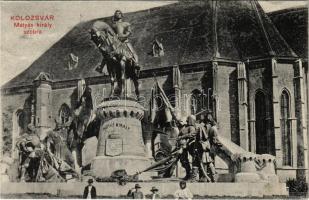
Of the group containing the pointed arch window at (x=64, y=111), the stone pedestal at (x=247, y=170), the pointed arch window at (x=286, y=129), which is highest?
the pointed arch window at (x=64, y=111)

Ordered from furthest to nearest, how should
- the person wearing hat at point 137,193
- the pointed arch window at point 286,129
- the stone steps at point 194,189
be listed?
the pointed arch window at point 286,129
the stone steps at point 194,189
the person wearing hat at point 137,193

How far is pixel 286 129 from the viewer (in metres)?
27.9

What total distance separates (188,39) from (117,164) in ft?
56.7

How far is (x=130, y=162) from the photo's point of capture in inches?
607

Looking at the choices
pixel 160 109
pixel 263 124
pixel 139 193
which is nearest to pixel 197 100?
pixel 263 124

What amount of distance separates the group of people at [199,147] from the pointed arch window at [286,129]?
1430 centimetres

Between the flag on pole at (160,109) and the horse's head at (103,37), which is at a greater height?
the horse's head at (103,37)

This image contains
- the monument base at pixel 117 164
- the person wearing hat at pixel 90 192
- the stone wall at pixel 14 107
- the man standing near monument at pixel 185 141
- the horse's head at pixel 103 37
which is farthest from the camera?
the stone wall at pixel 14 107

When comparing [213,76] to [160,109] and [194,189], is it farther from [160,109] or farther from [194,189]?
[194,189]

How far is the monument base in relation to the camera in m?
15.4

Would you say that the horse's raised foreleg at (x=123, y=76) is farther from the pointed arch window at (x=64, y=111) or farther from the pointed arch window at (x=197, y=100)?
the pointed arch window at (x=64, y=111)

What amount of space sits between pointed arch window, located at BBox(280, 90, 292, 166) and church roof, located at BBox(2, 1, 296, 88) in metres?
2.66

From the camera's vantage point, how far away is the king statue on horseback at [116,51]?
16.2 metres

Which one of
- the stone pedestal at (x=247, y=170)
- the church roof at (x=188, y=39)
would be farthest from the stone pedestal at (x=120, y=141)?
the church roof at (x=188, y=39)
